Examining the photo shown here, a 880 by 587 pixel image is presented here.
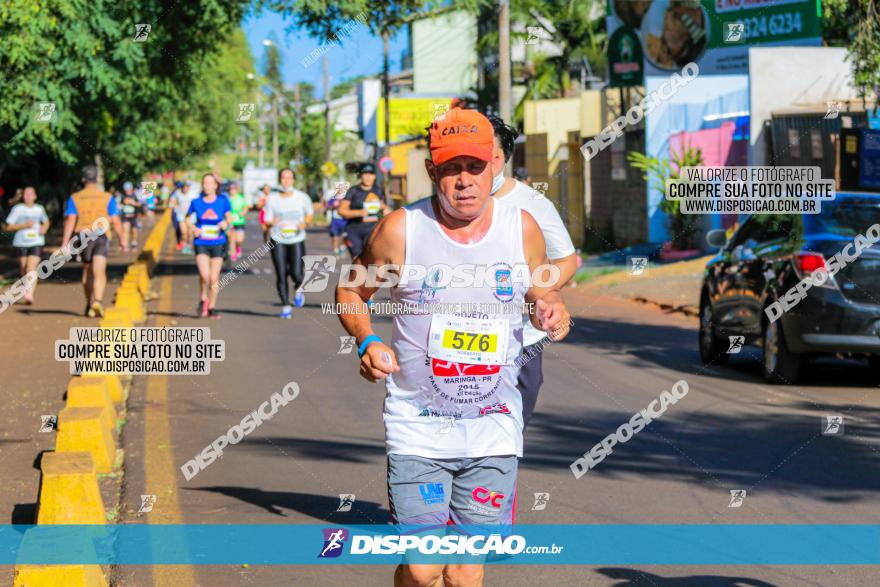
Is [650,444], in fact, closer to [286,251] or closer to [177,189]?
[286,251]

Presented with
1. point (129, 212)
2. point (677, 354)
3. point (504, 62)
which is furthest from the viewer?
point (129, 212)

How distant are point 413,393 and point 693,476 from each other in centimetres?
401

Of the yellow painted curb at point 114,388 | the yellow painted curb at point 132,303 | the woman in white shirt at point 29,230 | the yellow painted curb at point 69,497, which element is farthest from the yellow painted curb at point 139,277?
the yellow painted curb at point 69,497

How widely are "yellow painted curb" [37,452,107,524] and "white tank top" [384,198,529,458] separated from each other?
2431 millimetres

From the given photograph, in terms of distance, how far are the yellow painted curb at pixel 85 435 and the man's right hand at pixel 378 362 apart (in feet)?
13.7

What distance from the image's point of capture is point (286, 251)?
1758 cm

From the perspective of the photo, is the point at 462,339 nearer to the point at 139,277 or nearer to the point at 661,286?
the point at 139,277

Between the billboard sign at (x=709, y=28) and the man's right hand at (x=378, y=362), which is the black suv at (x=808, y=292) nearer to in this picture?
the man's right hand at (x=378, y=362)

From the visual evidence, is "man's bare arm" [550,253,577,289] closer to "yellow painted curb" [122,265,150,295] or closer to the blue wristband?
the blue wristband

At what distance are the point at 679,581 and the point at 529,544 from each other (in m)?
1.04

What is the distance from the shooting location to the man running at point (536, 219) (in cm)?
614

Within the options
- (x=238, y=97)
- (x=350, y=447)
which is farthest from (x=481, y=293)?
(x=238, y=97)

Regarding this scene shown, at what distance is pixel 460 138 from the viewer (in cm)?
457

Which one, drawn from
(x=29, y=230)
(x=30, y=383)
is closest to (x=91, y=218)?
(x=29, y=230)
